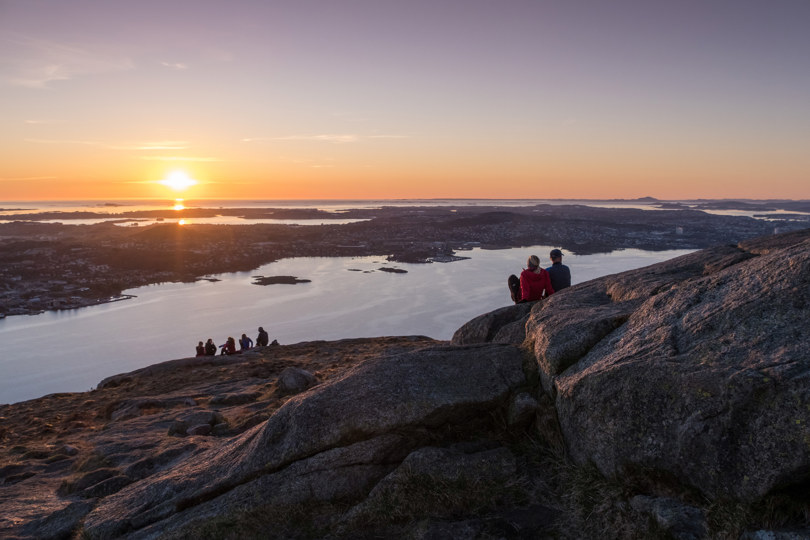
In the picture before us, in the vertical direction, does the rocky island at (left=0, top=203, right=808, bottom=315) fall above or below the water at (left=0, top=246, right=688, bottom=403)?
above

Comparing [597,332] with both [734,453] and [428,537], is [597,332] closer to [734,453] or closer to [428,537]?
[734,453]

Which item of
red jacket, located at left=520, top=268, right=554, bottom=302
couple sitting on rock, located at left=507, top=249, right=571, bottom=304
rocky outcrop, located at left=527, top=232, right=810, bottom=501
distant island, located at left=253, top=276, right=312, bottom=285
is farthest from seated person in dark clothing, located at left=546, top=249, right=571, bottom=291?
distant island, located at left=253, top=276, right=312, bottom=285

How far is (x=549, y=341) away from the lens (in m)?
8.86

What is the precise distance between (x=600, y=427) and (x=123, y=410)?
16.3 meters

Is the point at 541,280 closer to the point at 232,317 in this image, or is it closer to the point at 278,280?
the point at 232,317

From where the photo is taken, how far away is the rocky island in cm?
6162

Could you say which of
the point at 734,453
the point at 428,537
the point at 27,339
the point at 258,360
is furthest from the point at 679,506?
the point at 27,339

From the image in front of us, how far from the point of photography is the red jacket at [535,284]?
13688 mm

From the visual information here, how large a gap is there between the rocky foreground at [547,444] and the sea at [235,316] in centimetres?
2896

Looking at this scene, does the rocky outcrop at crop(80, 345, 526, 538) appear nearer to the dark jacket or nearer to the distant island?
the dark jacket

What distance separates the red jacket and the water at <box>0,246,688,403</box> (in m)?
30.0

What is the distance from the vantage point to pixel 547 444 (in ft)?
25.2

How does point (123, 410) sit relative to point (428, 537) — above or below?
below

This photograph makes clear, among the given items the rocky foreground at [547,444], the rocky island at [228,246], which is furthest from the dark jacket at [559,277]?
the rocky island at [228,246]
